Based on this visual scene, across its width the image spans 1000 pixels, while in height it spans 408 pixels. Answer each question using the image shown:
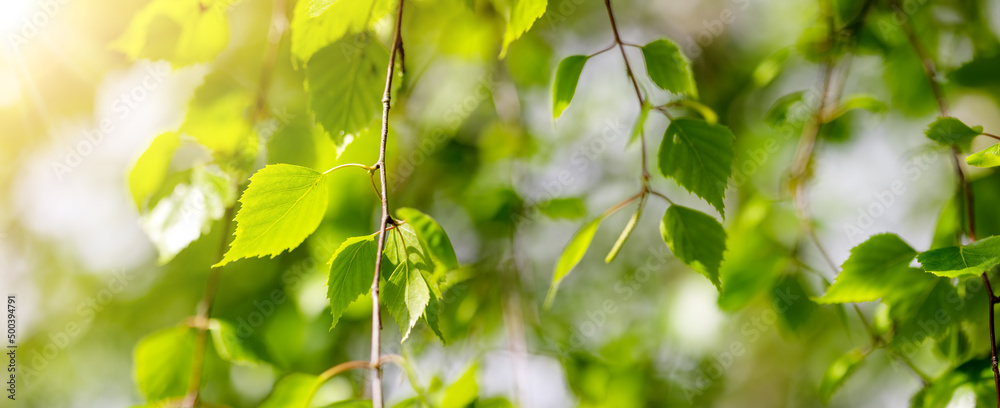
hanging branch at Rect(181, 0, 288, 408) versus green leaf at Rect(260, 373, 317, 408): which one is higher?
hanging branch at Rect(181, 0, 288, 408)

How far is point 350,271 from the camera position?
0.38 metres

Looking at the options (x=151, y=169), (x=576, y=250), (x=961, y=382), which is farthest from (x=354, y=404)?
(x=961, y=382)

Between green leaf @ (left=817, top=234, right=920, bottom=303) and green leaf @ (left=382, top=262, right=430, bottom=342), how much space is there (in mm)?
374

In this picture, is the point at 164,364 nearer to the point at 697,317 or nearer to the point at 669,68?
the point at 669,68

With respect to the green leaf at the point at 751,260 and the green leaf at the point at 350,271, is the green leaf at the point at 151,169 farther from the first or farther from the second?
the green leaf at the point at 751,260

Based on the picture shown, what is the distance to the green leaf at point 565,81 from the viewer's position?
46cm

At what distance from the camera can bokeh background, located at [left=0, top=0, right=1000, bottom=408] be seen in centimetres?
91

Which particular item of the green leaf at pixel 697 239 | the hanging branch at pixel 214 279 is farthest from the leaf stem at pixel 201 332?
the green leaf at pixel 697 239

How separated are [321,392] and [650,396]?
2.50 feet

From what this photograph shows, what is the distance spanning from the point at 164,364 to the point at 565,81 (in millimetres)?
607

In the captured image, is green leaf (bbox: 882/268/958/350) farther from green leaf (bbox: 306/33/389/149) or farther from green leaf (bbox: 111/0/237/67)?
green leaf (bbox: 111/0/237/67)

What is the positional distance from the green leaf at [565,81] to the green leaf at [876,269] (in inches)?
11.7

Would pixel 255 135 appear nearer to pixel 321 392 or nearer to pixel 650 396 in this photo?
pixel 321 392

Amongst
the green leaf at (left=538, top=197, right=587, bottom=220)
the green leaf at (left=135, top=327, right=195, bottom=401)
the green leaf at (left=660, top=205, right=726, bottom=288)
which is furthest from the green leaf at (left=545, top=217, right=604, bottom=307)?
the green leaf at (left=135, top=327, right=195, bottom=401)
